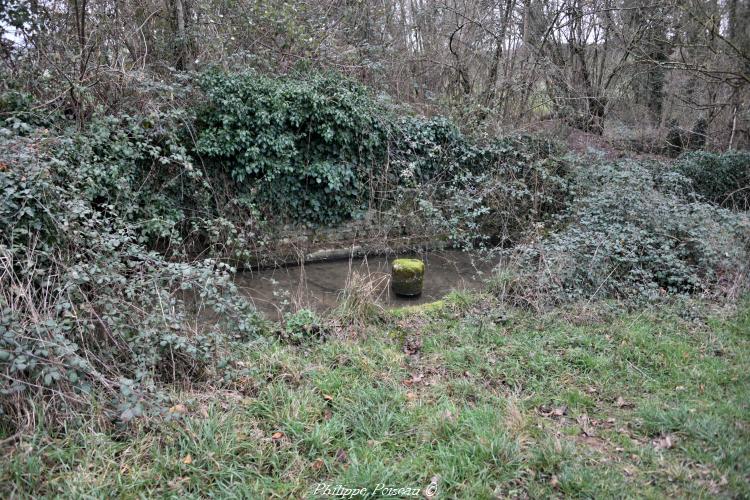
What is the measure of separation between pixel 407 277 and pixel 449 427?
3.35 meters

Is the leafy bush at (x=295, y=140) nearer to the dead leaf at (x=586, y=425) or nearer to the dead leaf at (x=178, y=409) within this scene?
the dead leaf at (x=178, y=409)

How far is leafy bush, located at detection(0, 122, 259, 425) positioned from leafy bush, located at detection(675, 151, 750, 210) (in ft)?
33.6

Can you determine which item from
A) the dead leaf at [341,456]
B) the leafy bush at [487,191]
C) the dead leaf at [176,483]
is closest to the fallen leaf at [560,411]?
the dead leaf at [341,456]

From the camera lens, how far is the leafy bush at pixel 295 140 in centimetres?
709

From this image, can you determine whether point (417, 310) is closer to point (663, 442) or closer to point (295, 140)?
point (663, 442)

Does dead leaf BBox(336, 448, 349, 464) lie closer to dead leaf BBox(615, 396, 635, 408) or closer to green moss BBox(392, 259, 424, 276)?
dead leaf BBox(615, 396, 635, 408)

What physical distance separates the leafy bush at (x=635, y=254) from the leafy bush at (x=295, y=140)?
3.16 metres

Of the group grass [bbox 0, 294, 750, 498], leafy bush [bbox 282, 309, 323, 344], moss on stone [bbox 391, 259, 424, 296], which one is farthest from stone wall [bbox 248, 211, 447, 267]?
grass [bbox 0, 294, 750, 498]

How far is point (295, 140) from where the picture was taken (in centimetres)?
768

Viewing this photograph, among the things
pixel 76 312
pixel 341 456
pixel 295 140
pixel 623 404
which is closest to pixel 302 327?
pixel 341 456

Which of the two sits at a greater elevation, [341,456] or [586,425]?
[586,425]

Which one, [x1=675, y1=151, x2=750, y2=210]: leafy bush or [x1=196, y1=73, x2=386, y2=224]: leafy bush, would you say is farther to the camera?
[x1=675, y1=151, x2=750, y2=210]: leafy bush

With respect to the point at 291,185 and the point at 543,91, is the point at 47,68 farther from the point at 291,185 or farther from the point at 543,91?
the point at 543,91

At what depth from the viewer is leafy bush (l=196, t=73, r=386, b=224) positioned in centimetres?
709
